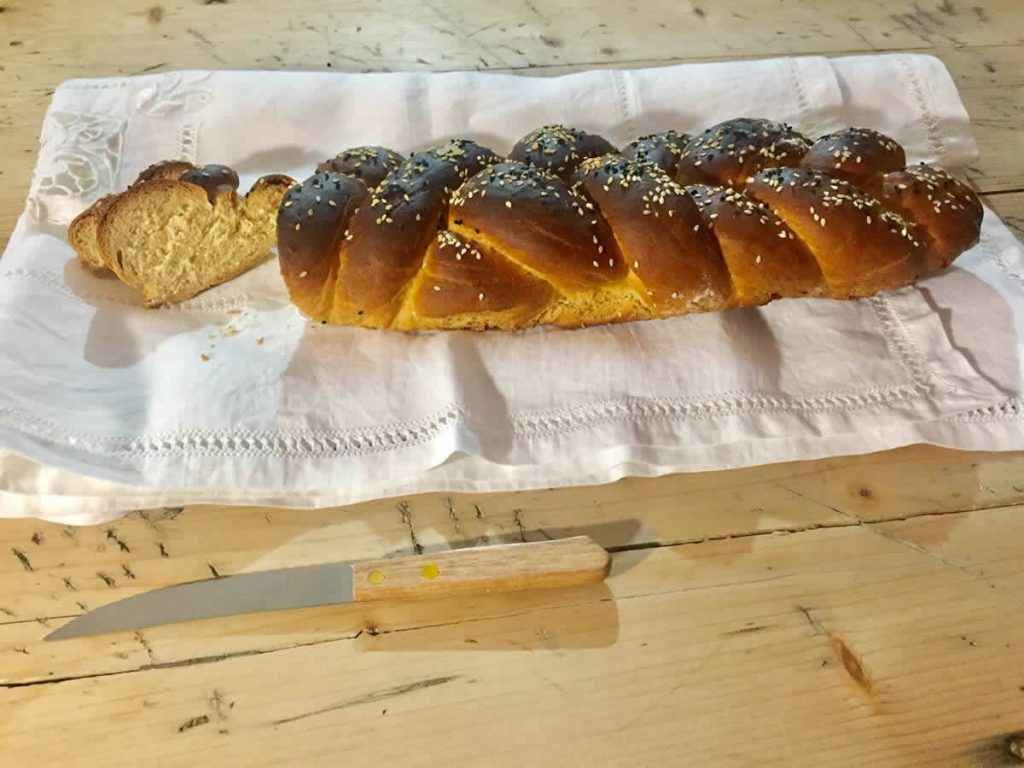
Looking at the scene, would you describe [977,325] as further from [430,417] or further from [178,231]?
[178,231]

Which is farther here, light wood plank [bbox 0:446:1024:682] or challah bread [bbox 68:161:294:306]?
challah bread [bbox 68:161:294:306]

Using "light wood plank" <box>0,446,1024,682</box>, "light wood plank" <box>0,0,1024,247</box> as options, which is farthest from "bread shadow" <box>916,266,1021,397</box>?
"light wood plank" <box>0,0,1024,247</box>

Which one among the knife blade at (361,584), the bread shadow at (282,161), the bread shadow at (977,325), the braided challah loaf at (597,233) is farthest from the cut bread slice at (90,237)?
the bread shadow at (977,325)

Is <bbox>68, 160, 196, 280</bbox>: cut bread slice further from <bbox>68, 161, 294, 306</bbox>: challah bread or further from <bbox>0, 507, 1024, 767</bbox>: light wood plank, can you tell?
<bbox>0, 507, 1024, 767</bbox>: light wood plank

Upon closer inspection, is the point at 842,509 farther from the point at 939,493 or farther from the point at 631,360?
the point at 631,360

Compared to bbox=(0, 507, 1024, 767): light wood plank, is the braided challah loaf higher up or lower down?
higher up

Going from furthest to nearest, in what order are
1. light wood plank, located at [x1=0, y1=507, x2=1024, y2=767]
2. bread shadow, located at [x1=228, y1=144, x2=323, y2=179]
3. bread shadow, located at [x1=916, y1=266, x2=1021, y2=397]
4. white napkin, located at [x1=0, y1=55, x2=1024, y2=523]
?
1. bread shadow, located at [x1=228, y1=144, x2=323, y2=179]
2. bread shadow, located at [x1=916, y1=266, x2=1021, y2=397]
3. white napkin, located at [x1=0, y1=55, x2=1024, y2=523]
4. light wood plank, located at [x1=0, y1=507, x2=1024, y2=767]
